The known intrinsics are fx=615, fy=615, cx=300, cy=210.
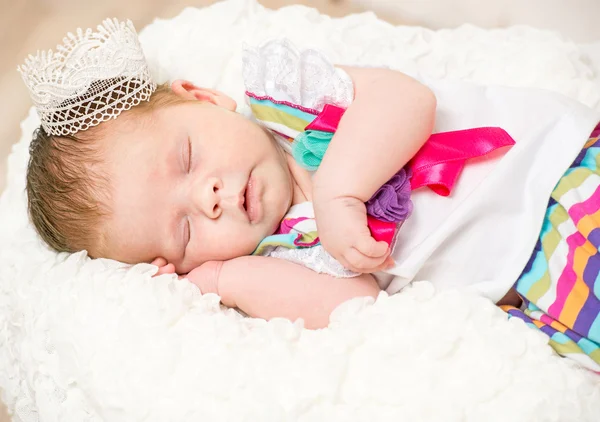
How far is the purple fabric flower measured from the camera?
113cm

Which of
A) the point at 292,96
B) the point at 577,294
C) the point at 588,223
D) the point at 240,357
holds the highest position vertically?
the point at 292,96

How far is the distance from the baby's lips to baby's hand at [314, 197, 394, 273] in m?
0.04

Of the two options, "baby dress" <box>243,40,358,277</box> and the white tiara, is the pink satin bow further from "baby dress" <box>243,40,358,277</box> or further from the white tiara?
the white tiara

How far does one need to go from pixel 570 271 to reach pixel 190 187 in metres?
0.71

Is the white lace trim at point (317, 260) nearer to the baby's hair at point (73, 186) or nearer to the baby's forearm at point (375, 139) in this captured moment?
the baby's forearm at point (375, 139)

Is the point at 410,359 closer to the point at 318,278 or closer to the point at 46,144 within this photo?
the point at 318,278

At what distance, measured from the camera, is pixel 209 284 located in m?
1.23

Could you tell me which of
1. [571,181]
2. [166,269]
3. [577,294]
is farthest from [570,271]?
[166,269]

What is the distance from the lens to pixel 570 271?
1.07 metres

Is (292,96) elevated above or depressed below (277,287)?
above

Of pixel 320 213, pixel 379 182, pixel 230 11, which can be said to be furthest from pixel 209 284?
pixel 230 11

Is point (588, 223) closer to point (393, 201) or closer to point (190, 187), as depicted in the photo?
point (393, 201)

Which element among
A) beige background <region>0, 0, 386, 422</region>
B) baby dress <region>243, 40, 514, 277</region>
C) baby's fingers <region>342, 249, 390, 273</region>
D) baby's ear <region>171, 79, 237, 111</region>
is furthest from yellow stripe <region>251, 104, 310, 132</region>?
beige background <region>0, 0, 386, 422</region>

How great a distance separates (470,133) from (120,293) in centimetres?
73
